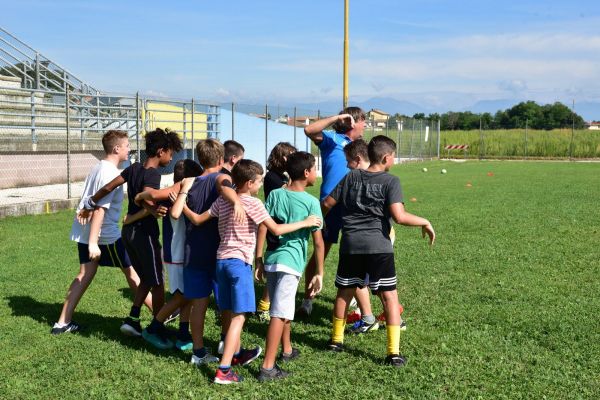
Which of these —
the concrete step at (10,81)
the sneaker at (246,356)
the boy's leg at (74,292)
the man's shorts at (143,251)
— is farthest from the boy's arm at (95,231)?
the concrete step at (10,81)

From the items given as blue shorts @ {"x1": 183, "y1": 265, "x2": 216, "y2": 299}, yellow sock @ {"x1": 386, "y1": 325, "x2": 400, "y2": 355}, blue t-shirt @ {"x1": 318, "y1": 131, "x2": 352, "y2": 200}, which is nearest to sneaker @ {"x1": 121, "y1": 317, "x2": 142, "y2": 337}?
blue shorts @ {"x1": 183, "y1": 265, "x2": 216, "y2": 299}

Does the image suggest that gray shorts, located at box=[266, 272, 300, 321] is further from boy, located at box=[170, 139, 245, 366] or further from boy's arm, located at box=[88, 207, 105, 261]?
boy's arm, located at box=[88, 207, 105, 261]

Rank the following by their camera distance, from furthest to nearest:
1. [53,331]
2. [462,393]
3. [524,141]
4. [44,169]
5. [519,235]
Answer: [524,141] < [44,169] < [519,235] < [53,331] < [462,393]

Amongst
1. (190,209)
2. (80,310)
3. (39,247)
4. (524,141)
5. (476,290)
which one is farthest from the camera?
(524,141)

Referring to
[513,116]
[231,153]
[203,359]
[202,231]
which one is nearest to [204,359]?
[203,359]

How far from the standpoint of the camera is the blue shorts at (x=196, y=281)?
14.3 feet

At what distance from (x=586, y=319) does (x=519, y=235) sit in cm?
433

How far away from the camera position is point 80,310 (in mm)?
5824

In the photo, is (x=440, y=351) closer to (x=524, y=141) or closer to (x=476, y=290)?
(x=476, y=290)

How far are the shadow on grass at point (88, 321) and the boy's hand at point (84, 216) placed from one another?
3.09ft

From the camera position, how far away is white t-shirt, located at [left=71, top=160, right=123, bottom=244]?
5066 mm

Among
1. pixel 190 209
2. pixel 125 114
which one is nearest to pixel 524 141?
pixel 125 114

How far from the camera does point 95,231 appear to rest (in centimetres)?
490

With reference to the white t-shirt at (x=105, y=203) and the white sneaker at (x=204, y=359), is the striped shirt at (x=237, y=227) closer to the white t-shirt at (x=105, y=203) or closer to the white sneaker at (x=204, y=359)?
the white sneaker at (x=204, y=359)
